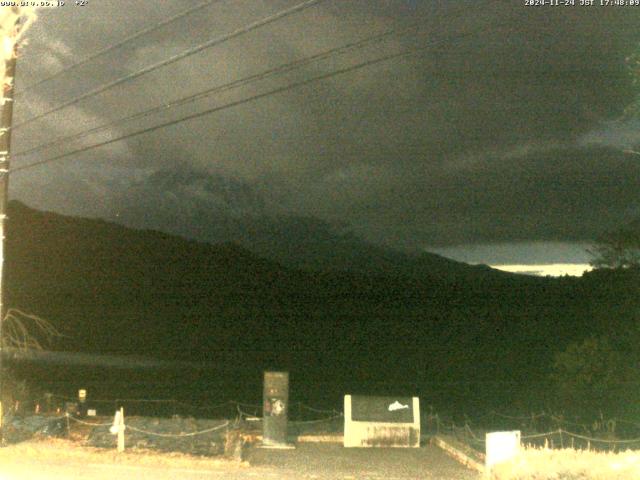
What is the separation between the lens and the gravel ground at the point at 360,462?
1669 cm

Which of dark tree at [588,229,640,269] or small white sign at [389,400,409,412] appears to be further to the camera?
dark tree at [588,229,640,269]

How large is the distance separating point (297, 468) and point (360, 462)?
83.4 inches

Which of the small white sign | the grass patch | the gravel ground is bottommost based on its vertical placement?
the gravel ground

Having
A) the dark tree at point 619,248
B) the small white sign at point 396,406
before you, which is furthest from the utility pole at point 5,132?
the dark tree at point 619,248

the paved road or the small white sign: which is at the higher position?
the small white sign

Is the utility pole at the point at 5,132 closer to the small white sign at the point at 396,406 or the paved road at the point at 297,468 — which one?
the paved road at the point at 297,468

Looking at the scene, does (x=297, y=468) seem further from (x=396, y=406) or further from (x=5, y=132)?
(x=5, y=132)

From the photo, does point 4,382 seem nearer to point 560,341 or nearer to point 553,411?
point 553,411

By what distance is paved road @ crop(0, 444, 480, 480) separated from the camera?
1416cm

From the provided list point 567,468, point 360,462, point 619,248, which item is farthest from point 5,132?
point 619,248

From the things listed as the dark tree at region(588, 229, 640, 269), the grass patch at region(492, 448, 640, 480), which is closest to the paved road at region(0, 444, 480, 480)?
the grass patch at region(492, 448, 640, 480)

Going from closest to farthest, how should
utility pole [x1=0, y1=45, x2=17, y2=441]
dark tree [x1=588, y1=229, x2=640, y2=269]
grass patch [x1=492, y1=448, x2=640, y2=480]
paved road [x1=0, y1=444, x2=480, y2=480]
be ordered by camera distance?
grass patch [x1=492, y1=448, x2=640, y2=480], paved road [x1=0, y1=444, x2=480, y2=480], utility pole [x1=0, y1=45, x2=17, y2=441], dark tree [x1=588, y1=229, x2=640, y2=269]

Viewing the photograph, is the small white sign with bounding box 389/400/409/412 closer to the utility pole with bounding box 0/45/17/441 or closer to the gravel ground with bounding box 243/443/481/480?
the gravel ground with bounding box 243/443/481/480

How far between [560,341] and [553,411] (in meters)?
46.1
